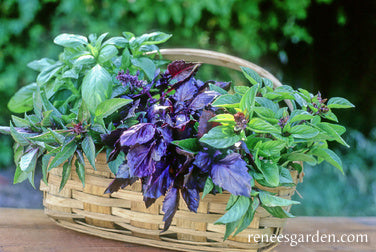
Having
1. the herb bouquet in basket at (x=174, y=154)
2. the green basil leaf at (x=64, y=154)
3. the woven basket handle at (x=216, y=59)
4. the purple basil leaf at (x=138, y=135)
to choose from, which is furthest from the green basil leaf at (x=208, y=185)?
the woven basket handle at (x=216, y=59)

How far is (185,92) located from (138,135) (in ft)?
0.42

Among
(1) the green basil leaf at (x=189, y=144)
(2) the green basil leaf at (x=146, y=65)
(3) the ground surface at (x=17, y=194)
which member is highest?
(2) the green basil leaf at (x=146, y=65)

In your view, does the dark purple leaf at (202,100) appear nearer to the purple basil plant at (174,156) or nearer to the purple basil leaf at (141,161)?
the purple basil plant at (174,156)

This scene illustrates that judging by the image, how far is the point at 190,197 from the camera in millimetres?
492

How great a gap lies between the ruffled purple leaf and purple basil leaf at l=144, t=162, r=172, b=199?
0.04 m

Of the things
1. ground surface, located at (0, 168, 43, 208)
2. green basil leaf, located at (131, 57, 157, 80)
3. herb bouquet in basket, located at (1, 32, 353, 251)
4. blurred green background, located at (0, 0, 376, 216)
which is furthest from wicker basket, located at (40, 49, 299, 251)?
ground surface, located at (0, 168, 43, 208)

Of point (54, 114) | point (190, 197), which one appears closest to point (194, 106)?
point (190, 197)

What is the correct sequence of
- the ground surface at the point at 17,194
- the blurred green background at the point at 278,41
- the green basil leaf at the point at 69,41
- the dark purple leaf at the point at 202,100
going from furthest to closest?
the ground surface at the point at 17,194 → the blurred green background at the point at 278,41 → the green basil leaf at the point at 69,41 → the dark purple leaf at the point at 202,100

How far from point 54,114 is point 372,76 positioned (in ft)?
6.24

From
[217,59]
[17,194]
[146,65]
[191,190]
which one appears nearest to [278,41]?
[217,59]

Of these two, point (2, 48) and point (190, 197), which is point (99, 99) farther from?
point (2, 48)

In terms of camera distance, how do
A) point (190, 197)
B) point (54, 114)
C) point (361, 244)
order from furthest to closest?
1. point (361, 244)
2. point (54, 114)
3. point (190, 197)

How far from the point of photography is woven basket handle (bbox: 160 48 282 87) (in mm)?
733

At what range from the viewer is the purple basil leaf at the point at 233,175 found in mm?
443
